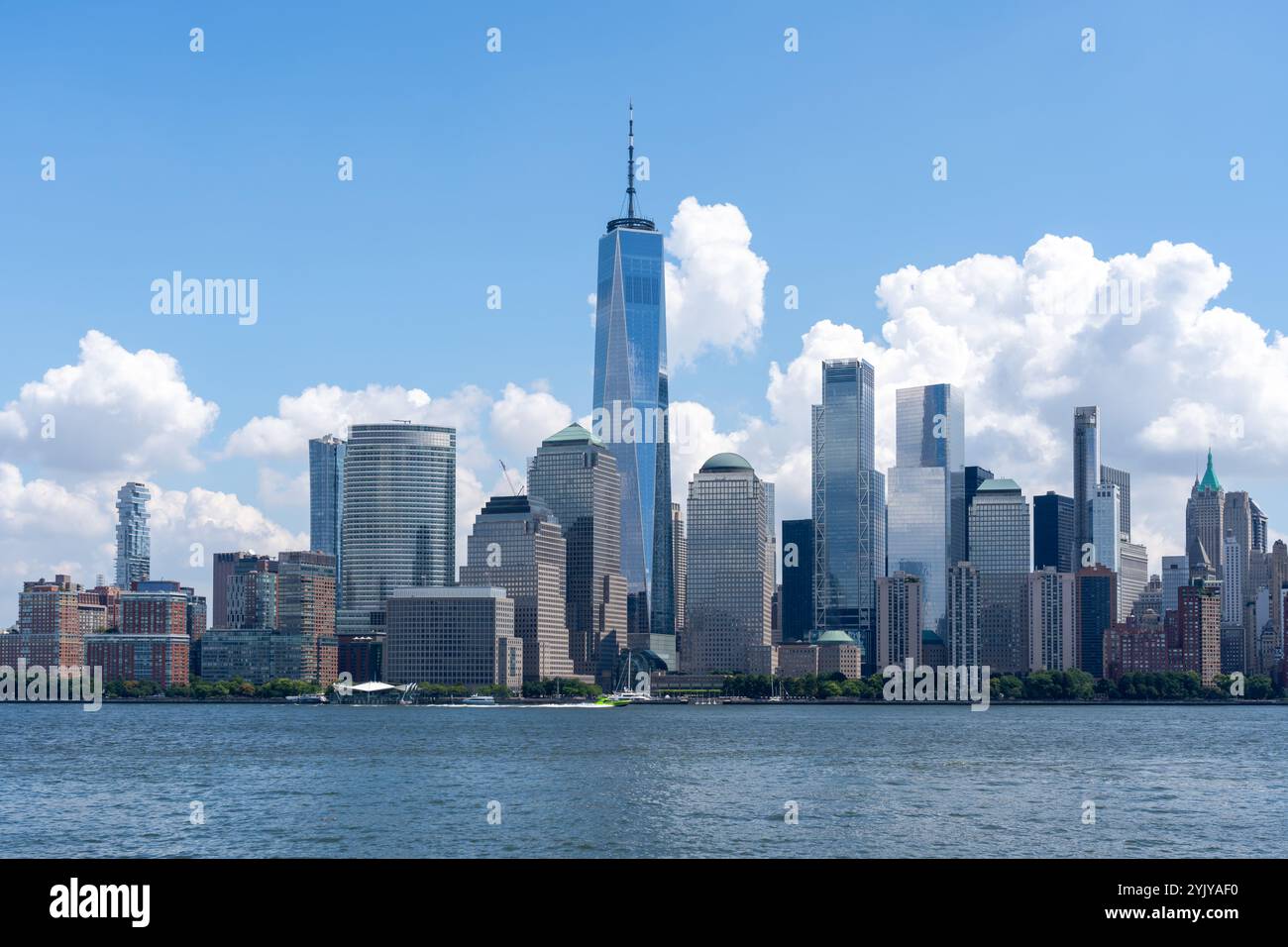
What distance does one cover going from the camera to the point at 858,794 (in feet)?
240

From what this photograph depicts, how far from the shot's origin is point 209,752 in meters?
113

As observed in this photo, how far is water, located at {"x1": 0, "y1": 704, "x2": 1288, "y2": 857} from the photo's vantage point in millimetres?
54469

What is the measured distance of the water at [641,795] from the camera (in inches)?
2144

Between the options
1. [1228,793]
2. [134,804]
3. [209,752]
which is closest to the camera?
[134,804]

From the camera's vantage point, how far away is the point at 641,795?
73.8 metres
